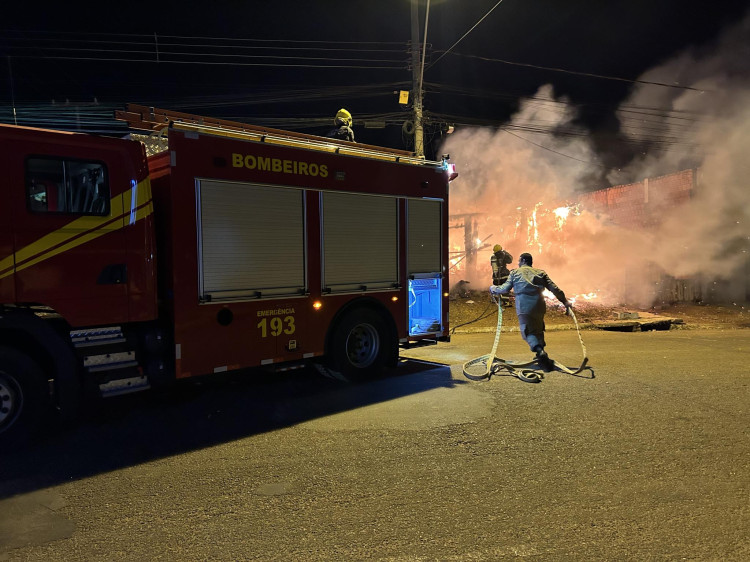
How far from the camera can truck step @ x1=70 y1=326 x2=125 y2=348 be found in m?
4.87

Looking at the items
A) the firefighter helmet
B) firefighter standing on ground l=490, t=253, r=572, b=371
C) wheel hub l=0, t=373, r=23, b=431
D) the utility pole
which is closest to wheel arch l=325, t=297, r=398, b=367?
firefighter standing on ground l=490, t=253, r=572, b=371

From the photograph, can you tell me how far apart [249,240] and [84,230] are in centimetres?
161

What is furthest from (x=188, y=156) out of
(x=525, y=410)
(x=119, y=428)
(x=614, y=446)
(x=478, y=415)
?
(x=614, y=446)

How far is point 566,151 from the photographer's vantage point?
20375 mm

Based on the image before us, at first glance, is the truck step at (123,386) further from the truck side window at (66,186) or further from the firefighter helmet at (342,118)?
the firefighter helmet at (342,118)

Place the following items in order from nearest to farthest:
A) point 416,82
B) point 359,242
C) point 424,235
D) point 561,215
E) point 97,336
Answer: point 97,336 → point 359,242 → point 424,235 → point 416,82 → point 561,215

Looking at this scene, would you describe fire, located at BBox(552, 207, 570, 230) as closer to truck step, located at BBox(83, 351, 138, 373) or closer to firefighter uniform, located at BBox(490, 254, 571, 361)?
firefighter uniform, located at BBox(490, 254, 571, 361)

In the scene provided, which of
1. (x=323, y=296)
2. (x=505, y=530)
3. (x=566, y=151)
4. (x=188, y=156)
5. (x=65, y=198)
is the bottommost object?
(x=505, y=530)

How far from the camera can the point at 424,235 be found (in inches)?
305

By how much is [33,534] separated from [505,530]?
2.82 meters

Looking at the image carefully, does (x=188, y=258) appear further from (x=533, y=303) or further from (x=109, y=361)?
(x=533, y=303)

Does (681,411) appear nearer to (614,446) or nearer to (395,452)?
(614,446)

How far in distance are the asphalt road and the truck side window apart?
211 centimetres

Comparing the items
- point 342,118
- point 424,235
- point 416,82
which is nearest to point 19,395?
point 424,235
